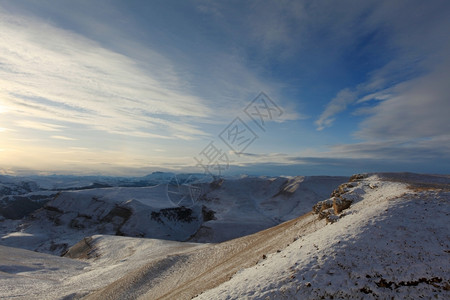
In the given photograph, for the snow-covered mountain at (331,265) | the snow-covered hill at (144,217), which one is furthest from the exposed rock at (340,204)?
the snow-covered hill at (144,217)

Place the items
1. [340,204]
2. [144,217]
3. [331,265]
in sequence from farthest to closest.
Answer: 1. [144,217]
2. [340,204]
3. [331,265]

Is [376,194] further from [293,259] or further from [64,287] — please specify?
[64,287]

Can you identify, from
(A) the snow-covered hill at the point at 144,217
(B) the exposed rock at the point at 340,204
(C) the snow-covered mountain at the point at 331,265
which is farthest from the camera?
(A) the snow-covered hill at the point at 144,217

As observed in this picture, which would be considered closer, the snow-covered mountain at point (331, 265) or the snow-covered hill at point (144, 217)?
the snow-covered mountain at point (331, 265)

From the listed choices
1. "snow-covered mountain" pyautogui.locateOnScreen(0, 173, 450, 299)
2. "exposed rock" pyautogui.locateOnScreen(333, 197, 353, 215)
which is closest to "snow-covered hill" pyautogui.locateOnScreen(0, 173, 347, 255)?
"snow-covered mountain" pyautogui.locateOnScreen(0, 173, 450, 299)

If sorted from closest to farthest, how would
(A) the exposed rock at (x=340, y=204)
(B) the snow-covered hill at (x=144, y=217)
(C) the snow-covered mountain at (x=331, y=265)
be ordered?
1. (C) the snow-covered mountain at (x=331, y=265)
2. (A) the exposed rock at (x=340, y=204)
3. (B) the snow-covered hill at (x=144, y=217)

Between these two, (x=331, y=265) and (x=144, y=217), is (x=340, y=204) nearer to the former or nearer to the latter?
(x=331, y=265)

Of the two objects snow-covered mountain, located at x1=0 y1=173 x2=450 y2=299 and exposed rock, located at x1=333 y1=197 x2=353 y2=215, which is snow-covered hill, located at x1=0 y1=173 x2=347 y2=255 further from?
exposed rock, located at x1=333 y1=197 x2=353 y2=215

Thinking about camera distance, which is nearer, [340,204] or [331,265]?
[331,265]

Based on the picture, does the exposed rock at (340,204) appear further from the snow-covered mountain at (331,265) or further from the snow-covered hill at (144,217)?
the snow-covered hill at (144,217)

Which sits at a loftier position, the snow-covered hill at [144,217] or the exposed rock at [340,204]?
the exposed rock at [340,204]

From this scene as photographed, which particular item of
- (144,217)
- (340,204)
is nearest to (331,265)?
(340,204)

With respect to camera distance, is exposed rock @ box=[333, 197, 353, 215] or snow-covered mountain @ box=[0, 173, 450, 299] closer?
snow-covered mountain @ box=[0, 173, 450, 299]

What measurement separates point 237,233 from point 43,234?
6593 centimetres
